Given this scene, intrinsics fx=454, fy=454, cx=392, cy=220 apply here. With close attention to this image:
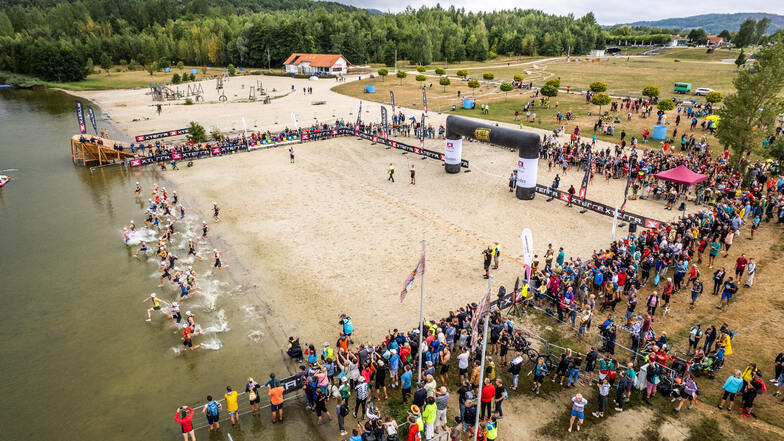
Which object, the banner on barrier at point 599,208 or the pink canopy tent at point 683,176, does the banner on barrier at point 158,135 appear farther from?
the pink canopy tent at point 683,176

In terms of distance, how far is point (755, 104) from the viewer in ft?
98.3

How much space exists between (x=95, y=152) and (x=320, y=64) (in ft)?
221

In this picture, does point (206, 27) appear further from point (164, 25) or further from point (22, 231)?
point (22, 231)

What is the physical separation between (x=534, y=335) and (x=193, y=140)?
4001 cm

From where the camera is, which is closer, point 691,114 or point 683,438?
point 683,438

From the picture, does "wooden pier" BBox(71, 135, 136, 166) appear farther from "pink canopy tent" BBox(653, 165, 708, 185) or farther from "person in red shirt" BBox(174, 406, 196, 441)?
"pink canopy tent" BBox(653, 165, 708, 185)

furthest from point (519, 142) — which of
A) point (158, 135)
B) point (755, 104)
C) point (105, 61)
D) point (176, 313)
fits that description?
point (105, 61)

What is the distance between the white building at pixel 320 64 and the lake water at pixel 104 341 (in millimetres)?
76988

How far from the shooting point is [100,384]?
14.6 meters

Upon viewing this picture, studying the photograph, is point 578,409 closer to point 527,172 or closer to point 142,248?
point 527,172

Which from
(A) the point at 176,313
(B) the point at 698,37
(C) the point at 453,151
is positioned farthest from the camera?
(B) the point at 698,37

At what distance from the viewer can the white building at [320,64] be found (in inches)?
3898

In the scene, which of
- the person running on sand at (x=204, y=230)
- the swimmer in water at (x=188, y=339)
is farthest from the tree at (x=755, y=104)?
the swimmer in water at (x=188, y=339)

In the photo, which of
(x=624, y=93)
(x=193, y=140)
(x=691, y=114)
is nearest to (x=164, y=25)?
(x=193, y=140)
